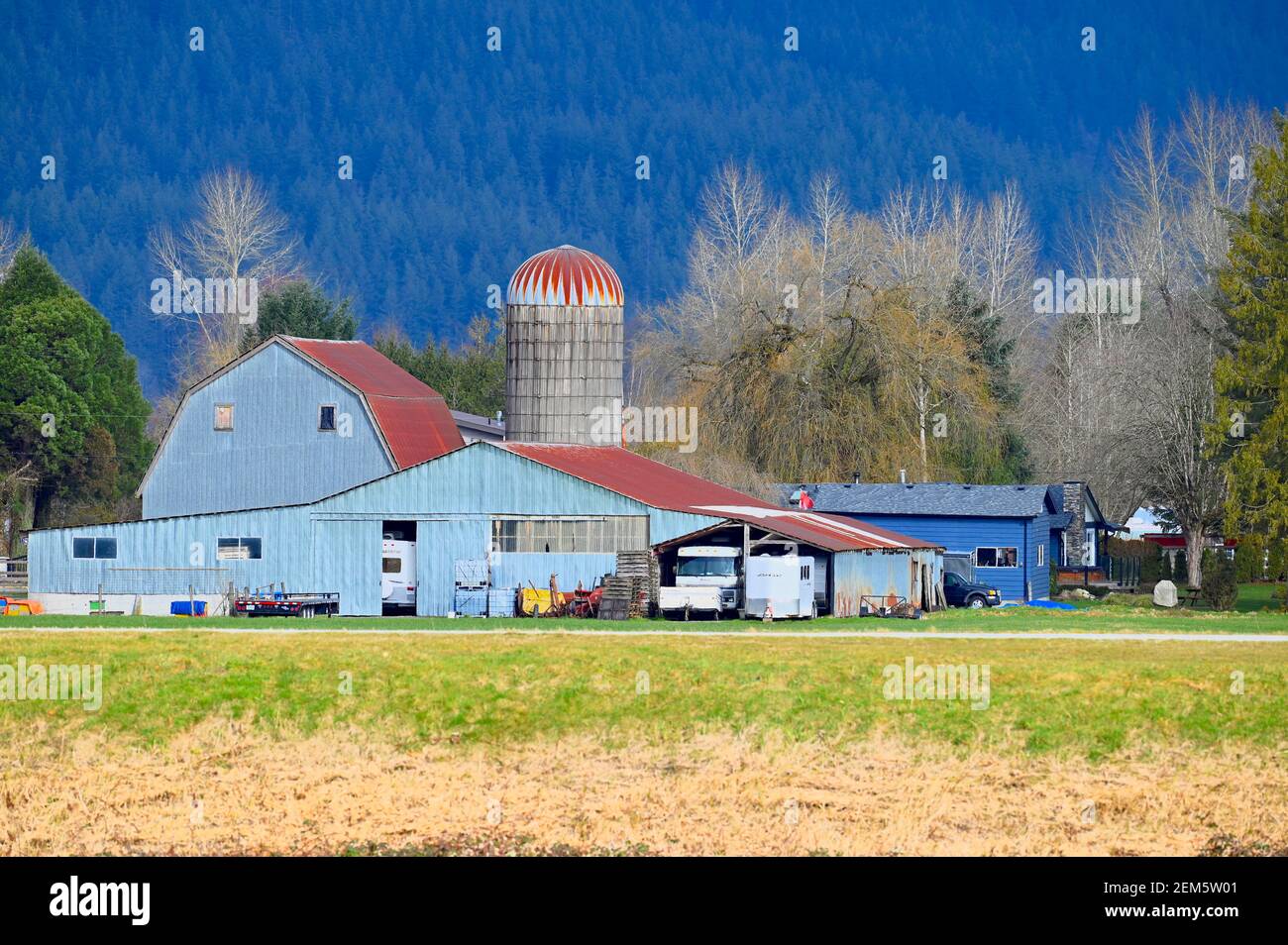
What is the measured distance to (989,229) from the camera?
11694 cm

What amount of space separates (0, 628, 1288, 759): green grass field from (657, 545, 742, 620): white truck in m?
11.5

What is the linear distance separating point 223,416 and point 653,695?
35922mm


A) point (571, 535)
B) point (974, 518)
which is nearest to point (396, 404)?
point (571, 535)

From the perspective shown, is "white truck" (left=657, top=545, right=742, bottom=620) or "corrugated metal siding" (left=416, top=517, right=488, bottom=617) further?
"corrugated metal siding" (left=416, top=517, right=488, bottom=617)

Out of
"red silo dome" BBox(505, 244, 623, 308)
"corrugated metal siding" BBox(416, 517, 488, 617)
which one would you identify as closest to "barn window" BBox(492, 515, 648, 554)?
"corrugated metal siding" BBox(416, 517, 488, 617)

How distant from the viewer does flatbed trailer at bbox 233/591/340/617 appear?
52656mm

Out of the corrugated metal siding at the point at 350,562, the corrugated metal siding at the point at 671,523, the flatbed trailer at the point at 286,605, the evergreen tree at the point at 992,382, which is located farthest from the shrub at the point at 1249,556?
the flatbed trailer at the point at 286,605

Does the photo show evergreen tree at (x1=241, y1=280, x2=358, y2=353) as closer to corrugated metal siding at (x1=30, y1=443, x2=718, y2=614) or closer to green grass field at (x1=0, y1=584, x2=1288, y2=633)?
corrugated metal siding at (x1=30, y1=443, x2=718, y2=614)

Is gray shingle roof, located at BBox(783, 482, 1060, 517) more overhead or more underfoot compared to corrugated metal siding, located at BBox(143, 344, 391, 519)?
more underfoot

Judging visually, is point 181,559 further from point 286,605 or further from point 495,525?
point 495,525

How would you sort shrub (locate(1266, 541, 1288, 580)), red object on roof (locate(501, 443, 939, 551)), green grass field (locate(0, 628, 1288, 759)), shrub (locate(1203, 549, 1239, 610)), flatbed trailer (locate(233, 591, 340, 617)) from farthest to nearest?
shrub (locate(1266, 541, 1288, 580)) → shrub (locate(1203, 549, 1239, 610)) → red object on roof (locate(501, 443, 939, 551)) → flatbed trailer (locate(233, 591, 340, 617)) → green grass field (locate(0, 628, 1288, 759))

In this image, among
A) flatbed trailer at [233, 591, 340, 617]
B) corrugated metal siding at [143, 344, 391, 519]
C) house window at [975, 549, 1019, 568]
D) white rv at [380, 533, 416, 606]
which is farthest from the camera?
house window at [975, 549, 1019, 568]

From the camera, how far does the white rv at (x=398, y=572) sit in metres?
55.4
